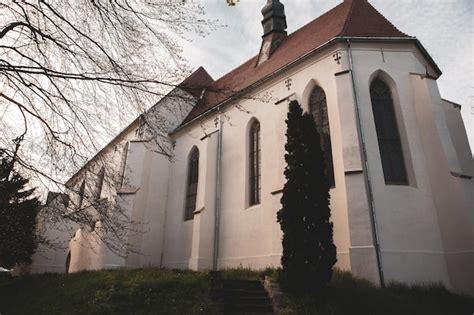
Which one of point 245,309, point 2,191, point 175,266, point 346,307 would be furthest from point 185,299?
point 175,266

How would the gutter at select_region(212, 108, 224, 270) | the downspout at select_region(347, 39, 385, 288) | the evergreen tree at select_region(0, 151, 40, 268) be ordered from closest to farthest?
1. the evergreen tree at select_region(0, 151, 40, 268)
2. the downspout at select_region(347, 39, 385, 288)
3. the gutter at select_region(212, 108, 224, 270)

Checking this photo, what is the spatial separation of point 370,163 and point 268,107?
15.1 feet

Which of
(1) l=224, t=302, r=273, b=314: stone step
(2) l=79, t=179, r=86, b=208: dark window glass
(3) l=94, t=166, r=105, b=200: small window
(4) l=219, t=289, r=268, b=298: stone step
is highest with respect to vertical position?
(3) l=94, t=166, r=105, b=200: small window

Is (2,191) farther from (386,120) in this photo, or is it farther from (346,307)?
(386,120)

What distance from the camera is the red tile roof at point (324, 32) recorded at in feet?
39.8

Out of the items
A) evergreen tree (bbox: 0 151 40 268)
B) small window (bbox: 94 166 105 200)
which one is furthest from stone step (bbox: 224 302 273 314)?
evergreen tree (bbox: 0 151 40 268)

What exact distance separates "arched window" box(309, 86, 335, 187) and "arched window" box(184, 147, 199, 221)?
6.36m

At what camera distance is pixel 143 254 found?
49.3 ft

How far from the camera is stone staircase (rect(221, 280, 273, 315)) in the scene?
25.0ft

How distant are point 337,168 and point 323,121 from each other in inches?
74.5

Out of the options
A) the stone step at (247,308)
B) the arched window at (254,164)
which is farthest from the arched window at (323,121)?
the stone step at (247,308)

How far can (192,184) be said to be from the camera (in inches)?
627

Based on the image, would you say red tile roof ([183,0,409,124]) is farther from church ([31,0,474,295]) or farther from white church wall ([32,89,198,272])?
white church wall ([32,89,198,272])

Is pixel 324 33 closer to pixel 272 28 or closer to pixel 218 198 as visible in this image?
pixel 272 28
